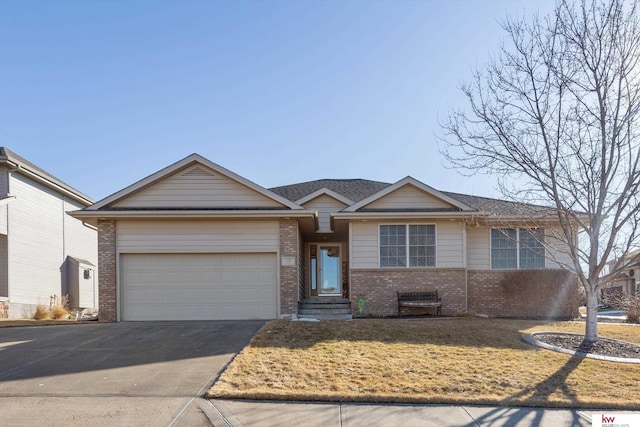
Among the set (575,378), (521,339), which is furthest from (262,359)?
(521,339)

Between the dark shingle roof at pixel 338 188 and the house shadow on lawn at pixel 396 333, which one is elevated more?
the dark shingle roof at pixel 338 188

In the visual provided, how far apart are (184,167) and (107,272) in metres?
3.88

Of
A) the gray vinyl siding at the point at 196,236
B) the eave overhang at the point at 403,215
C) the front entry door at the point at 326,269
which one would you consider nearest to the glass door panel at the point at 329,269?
the front entry door at the point at 326,269

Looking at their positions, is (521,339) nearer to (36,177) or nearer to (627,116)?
(627,116)

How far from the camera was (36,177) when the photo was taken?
1961 centimetres

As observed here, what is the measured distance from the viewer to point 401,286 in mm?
15578

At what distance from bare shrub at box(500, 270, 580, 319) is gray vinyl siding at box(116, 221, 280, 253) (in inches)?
318

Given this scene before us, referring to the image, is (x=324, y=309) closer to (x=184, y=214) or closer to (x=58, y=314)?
(x=184, y=214)

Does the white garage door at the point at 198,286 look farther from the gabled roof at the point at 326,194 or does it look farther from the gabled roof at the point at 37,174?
the gabled roof at the point at 37,174

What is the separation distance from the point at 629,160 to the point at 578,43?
8.75ft

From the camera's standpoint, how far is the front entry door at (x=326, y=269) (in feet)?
66.0

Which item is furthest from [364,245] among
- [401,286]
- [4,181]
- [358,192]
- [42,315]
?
[4,181]

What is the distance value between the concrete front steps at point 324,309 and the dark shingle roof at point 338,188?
492 cm

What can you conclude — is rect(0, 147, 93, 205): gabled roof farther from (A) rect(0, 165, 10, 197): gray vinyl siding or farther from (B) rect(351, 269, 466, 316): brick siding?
(B) rect(351, 269, 466, 316): brick siding
